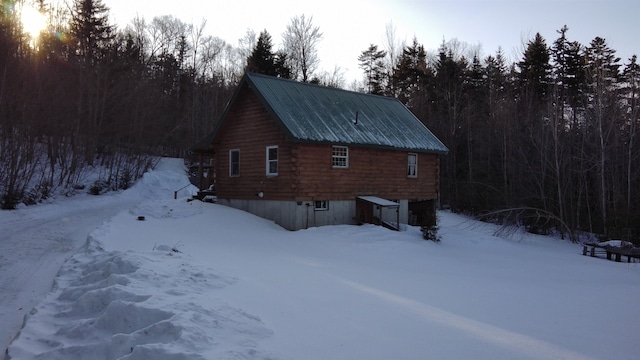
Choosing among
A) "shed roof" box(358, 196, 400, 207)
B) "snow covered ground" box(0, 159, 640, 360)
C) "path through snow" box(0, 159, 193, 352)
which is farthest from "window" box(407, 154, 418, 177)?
"path through snow" box(0, 159, 193, 352)

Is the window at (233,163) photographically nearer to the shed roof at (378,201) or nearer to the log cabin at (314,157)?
the log cabin at (314,157)

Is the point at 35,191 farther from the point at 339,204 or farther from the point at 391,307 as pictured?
the point at 391,307

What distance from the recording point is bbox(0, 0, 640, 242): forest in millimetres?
25281

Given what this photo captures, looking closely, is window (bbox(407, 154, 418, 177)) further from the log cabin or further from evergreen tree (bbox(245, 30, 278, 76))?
evergreen tree (bbox(245, 30, 278, 76))

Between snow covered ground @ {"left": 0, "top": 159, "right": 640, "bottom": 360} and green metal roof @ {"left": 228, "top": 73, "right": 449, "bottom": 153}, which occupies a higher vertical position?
green metal roof @ {"left": 228, "top": 73, "right": 449, "bottom": 153}

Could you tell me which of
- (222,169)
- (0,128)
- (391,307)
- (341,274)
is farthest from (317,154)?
(0,128)

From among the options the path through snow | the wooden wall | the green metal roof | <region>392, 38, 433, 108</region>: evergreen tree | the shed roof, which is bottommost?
the path through snow

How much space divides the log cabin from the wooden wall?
42mm

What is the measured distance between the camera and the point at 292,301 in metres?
7.15

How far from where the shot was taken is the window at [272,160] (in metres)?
19.0

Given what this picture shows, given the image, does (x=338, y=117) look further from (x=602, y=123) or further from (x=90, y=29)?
(x=90, y=29)

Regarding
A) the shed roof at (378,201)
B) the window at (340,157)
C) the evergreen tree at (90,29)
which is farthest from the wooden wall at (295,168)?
the evergreen tree at (90,29)

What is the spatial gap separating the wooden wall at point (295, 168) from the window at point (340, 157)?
210mm

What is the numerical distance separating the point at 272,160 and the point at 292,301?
12.4m
